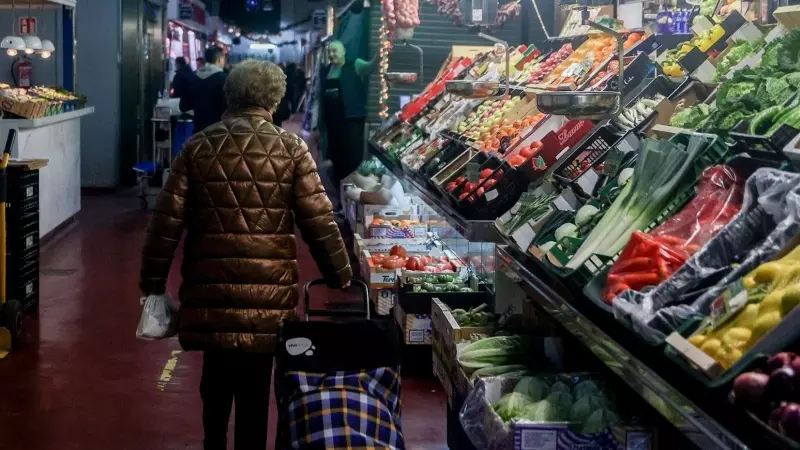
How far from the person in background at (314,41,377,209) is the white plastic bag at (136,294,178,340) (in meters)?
7.63

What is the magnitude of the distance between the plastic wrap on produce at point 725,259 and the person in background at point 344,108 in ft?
28.9

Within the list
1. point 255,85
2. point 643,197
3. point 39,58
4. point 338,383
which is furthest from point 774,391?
point 39,58

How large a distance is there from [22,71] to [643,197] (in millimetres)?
11536

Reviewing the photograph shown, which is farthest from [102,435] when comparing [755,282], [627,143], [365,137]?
[365,137]

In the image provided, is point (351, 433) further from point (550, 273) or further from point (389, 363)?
point (550, 273)

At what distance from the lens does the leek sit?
364 cm

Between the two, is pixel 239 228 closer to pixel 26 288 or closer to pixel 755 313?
pixel 755 313

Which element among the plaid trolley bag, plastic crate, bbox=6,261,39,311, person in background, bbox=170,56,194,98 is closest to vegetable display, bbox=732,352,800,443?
the plaid trolley bag

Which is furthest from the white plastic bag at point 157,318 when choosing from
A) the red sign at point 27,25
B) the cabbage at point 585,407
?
the red sign at point 27,25

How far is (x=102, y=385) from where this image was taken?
6.12 meters

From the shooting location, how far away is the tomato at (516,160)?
5.98 metres

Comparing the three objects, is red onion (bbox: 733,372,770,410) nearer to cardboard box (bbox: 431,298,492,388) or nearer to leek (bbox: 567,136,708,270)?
leek (bbox: 567,136,708,270)

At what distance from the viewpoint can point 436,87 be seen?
10273mm

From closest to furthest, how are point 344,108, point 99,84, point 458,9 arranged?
point 458,9
point 344,108
point 99,84
